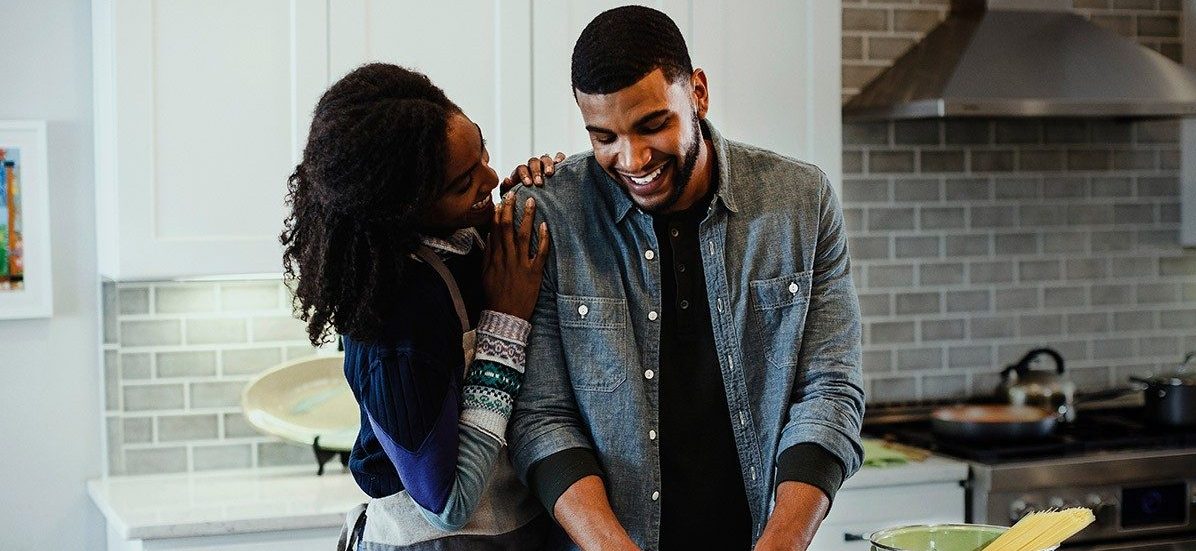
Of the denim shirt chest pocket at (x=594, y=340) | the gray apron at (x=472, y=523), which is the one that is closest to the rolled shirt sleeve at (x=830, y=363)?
the denim shirt chest pocket at (x=594, y=340)

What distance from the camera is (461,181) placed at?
1769mm

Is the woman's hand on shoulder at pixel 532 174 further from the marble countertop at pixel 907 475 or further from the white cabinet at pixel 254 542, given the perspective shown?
the marble countertop at pixel 907 475

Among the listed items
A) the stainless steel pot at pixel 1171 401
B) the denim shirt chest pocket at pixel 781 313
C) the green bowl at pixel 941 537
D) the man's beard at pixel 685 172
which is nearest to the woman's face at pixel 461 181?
the man's beard at pixel 685 172

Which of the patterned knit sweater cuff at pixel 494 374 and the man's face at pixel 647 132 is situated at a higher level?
the man's face at pixel 647 132

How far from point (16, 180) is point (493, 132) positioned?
3.91 ft

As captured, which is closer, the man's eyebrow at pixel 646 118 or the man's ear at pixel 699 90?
the man's eyebrow at pixel 646 118

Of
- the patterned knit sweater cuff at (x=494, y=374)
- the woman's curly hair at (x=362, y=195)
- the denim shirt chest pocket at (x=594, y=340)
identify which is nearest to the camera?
the woman's curly hair at (x=362, y=195)

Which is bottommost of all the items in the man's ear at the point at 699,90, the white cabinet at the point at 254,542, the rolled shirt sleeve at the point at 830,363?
the white cabinet at the point at 254,542

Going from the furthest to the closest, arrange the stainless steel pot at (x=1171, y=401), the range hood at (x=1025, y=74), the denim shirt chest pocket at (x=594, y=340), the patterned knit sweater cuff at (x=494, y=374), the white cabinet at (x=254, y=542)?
the stainless steel pot at (x=1171, y=401) → the range hood at (x=1025, y=74) → the white cabinet at (x=254, y=542) → the denim shirt chest pocket at (x=594, y=340) → the patterned knit sweater cuff at (x=494, y=374)

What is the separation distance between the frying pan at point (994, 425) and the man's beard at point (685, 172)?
187 cm

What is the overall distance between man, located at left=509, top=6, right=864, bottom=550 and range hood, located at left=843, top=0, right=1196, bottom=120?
1.66 meters

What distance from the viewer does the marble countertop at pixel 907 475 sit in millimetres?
3307

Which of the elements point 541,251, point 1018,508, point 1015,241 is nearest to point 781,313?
point 541,251

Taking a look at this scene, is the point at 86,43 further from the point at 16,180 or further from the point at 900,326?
the point at 900,326
